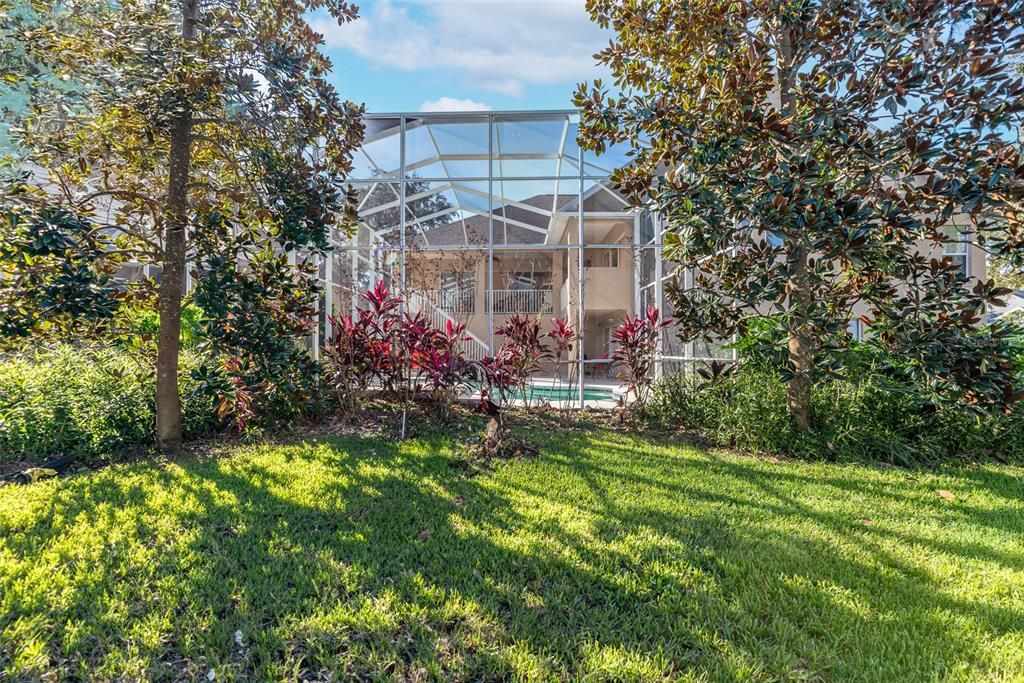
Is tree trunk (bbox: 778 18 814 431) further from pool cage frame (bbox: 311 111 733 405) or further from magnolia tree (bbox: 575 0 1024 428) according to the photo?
pool cage frame (bbox: 311 111 733 405)

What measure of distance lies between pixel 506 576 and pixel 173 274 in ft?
13.4

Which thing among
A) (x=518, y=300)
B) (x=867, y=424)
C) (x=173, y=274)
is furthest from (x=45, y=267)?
(x=518, y=300)

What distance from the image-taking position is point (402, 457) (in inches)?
165

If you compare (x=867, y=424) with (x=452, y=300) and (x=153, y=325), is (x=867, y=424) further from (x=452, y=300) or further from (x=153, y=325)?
(x=153, y=325)

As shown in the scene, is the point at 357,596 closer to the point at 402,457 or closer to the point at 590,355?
the point at 402,457

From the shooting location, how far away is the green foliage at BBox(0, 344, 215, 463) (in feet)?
13.9

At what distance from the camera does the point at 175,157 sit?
13.8 ft

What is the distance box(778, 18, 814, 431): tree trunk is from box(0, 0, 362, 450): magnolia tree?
3.96m

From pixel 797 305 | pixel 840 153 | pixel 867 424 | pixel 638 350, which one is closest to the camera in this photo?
pixel 840 153

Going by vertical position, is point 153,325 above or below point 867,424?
above

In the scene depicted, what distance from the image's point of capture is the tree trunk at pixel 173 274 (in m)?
4.06

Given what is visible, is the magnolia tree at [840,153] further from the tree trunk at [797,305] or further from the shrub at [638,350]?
the shrub at [638,350]

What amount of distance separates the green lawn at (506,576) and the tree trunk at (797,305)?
98 centimetres

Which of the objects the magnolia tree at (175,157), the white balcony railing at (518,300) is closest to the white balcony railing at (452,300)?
the white balcony railing at (518,300)
